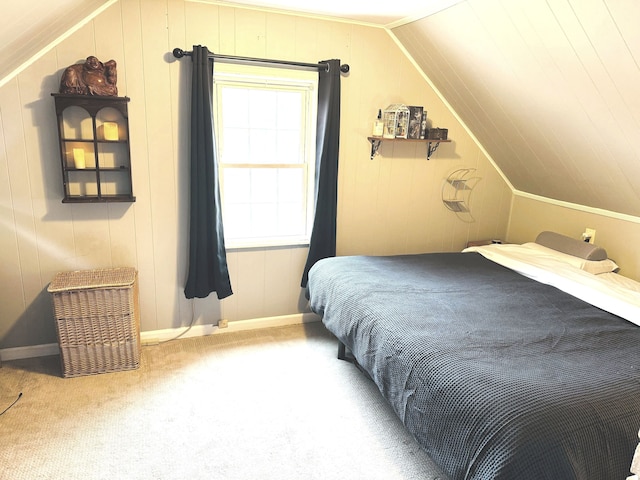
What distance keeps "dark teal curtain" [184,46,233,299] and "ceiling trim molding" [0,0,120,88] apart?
550mm

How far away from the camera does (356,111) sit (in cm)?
327

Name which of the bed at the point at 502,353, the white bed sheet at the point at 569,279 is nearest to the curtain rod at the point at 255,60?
the bed at the point at 502,353

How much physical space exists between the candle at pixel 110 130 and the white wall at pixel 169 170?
0.12m

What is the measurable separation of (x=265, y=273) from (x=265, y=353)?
596 mm

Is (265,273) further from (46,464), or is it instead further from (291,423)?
(46,464)

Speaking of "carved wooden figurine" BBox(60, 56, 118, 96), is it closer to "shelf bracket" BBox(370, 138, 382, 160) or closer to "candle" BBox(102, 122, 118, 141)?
"candle" BBox(102, 122, 118, 141)

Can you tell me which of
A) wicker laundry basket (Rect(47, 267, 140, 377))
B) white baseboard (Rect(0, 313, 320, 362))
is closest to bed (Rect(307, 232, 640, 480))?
white baseboard (Rect(0, 313, 320, 362))

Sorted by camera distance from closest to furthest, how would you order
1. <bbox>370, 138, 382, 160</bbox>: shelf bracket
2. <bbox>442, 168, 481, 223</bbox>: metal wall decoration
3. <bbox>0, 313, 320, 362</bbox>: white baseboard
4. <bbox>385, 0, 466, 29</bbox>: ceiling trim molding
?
<bbox>385, 0, 466, 29</bbox>: ceiling trim molding
<bbox>0, 313, 320, 362</bbox>: white baseboard
<bbox>370, 138, 382, 160</bbox>: shelf bracket
<bbox>442, 168, 481, 223</bbox>: metal wall decoration

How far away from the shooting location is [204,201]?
2928 mm

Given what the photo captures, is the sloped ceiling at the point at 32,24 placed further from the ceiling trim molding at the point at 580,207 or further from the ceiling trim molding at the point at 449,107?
the ceiling trim molding at the point at 580,207

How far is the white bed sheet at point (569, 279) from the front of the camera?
90.9 inches

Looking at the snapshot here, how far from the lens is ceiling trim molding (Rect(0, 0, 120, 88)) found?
2.51 metres

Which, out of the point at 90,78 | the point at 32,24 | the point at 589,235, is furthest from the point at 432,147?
the point at 32,24

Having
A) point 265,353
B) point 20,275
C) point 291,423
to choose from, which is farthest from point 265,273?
point 20,275
